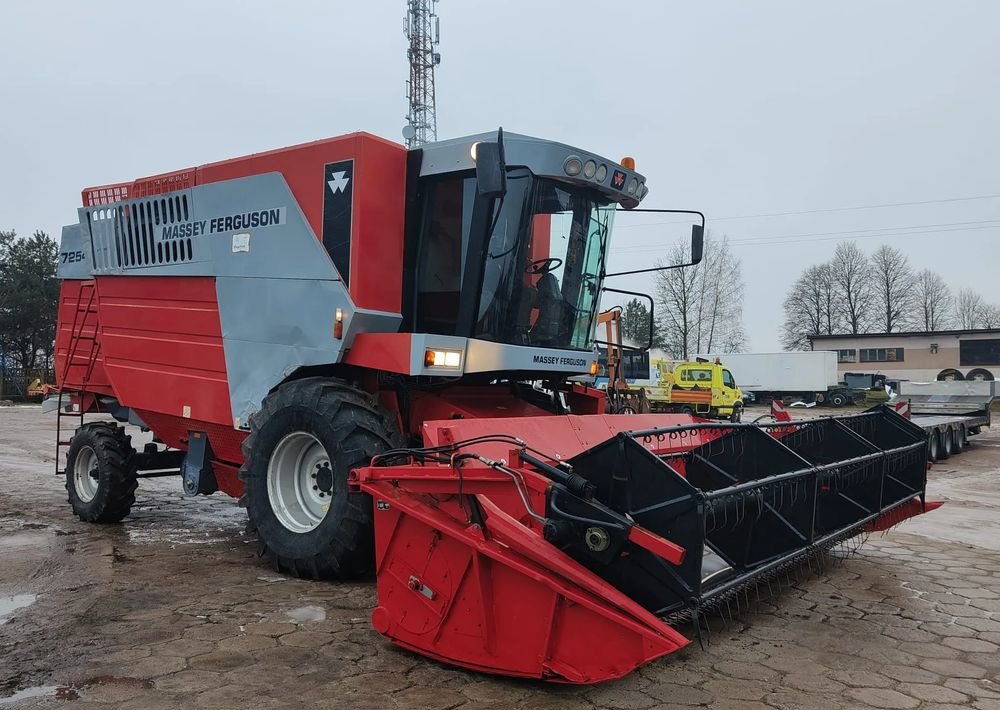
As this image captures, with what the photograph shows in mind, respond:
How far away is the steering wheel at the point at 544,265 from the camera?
17.1ft

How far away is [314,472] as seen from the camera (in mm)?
5070

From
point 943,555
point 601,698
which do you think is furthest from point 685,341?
point 601,698

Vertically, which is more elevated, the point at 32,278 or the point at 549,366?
the point at 32,278

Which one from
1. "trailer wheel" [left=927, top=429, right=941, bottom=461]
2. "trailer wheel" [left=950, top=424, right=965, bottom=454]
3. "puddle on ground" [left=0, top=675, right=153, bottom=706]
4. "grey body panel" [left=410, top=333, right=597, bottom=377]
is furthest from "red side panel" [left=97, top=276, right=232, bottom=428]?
"trailer wheel" [left=950, top=424, right=965, bottom=454]

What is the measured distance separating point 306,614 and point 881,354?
169 ft

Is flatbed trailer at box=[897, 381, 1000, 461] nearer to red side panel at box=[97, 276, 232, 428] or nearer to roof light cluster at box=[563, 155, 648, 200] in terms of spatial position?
roof light cluster at box=[563, 155, 648, 200]

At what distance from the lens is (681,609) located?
120 inches

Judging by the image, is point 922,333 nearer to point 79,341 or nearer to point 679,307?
point 679,307

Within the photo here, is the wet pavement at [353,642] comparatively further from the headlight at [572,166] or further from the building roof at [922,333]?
the building roof at [922,333]

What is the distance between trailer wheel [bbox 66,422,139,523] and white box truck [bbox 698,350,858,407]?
34.8 m

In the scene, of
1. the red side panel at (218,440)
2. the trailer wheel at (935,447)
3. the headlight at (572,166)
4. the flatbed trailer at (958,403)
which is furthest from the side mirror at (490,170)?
the flatbed trailer at (958,403)

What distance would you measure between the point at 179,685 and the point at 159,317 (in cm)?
392

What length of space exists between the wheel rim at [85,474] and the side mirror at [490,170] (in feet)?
17.0

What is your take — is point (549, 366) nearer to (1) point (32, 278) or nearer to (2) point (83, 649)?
(2) point (83, 649)
